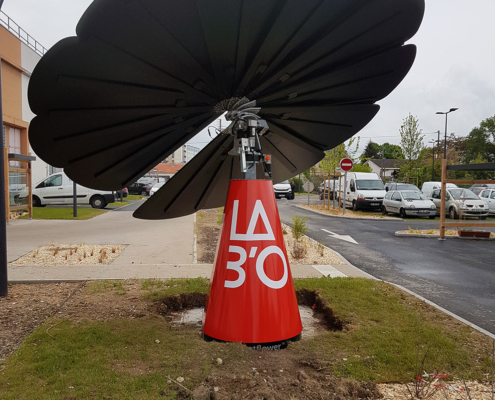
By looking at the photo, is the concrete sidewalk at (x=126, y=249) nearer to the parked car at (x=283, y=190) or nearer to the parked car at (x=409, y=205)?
the parked car at (x=409, y=205)

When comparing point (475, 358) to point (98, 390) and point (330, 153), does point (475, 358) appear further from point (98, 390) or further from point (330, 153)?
point (330, 153)

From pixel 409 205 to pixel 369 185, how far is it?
195 inches

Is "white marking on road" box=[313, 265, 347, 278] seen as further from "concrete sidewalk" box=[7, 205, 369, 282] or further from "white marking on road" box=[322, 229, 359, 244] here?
"white marking on road" box=[322, 229, 359, 244]

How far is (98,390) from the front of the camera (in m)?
2.96

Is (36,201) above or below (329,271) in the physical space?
above

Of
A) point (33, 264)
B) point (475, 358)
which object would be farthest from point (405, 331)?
point (33, 264)

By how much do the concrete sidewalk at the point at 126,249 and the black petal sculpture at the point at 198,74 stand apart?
2494 mm

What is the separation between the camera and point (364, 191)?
23.2m

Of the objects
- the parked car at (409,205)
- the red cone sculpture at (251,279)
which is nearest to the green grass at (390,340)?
the red cone sculpture at (251,279)

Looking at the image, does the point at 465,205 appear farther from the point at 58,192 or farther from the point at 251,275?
the point at 58,192

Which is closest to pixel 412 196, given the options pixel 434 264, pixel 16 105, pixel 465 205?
pixel 465 205

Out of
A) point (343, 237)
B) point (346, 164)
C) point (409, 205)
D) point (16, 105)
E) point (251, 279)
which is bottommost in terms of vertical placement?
point (343, 237)

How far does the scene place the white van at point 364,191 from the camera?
22812mm

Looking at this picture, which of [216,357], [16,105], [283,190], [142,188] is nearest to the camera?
[216,357]
